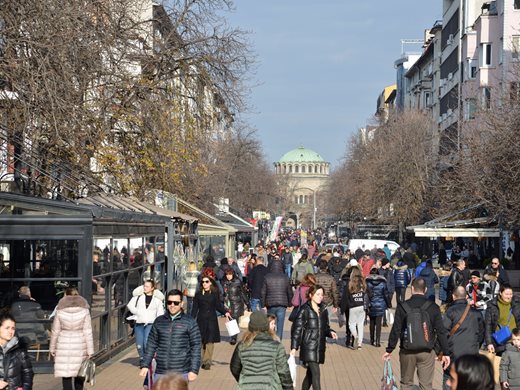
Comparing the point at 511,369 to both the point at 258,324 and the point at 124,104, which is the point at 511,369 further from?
the point at 124,104

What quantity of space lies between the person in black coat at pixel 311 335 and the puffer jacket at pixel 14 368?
4.47 metres

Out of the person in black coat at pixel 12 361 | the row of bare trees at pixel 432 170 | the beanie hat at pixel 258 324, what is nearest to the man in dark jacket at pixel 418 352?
the beanie hat at pixel 258 324

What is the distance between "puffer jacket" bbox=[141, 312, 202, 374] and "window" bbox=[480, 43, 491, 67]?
177ft

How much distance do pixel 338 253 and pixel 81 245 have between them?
21.3 meters

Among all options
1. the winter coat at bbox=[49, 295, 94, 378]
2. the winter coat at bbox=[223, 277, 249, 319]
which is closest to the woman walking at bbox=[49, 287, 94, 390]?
the winter coat at bbox=[49, 295, 94, 378]

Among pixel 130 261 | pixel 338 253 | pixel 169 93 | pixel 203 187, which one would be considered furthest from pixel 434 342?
pixel 203 187

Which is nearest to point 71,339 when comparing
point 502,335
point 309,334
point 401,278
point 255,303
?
point 309,334

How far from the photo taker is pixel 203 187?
5084 cm

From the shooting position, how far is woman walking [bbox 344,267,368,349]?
69.6ft

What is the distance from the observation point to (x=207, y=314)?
1802 cm

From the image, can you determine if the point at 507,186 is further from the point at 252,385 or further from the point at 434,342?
the point at 252,385

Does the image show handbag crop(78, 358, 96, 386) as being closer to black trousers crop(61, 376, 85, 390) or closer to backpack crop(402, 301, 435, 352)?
black trousers crop(61, 376, 85, 390)

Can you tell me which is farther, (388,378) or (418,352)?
(388,378)

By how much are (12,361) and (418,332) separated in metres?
4.60
